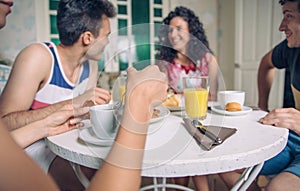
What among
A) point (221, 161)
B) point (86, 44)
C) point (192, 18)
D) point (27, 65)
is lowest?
point (221, 161)

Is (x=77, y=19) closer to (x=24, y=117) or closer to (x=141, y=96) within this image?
(x=24, y=117)

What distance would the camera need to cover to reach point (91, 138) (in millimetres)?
639

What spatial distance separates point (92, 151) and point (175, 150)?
0.19 metres

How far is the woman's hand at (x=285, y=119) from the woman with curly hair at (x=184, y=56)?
0.26m

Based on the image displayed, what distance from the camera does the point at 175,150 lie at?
568 millimetres

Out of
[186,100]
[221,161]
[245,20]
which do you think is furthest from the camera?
[245,20]

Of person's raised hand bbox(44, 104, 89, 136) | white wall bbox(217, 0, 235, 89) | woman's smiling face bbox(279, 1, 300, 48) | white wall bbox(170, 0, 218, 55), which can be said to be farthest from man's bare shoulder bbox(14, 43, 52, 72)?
white wall bbox(217, 0, 235, 89)

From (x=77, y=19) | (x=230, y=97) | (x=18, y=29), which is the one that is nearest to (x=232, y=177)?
(x=230, y=97)

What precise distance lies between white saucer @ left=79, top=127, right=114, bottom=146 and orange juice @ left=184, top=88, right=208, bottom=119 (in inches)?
13.8

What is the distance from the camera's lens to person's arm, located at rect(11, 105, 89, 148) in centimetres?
73

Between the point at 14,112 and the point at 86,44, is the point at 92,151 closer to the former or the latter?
the point at 14,112

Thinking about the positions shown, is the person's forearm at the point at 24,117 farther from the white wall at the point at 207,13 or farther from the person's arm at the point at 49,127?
the white wall at the point at 207,13

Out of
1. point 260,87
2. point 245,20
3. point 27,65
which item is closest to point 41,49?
point 27,65

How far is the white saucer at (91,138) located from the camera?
Answer: 59cm
